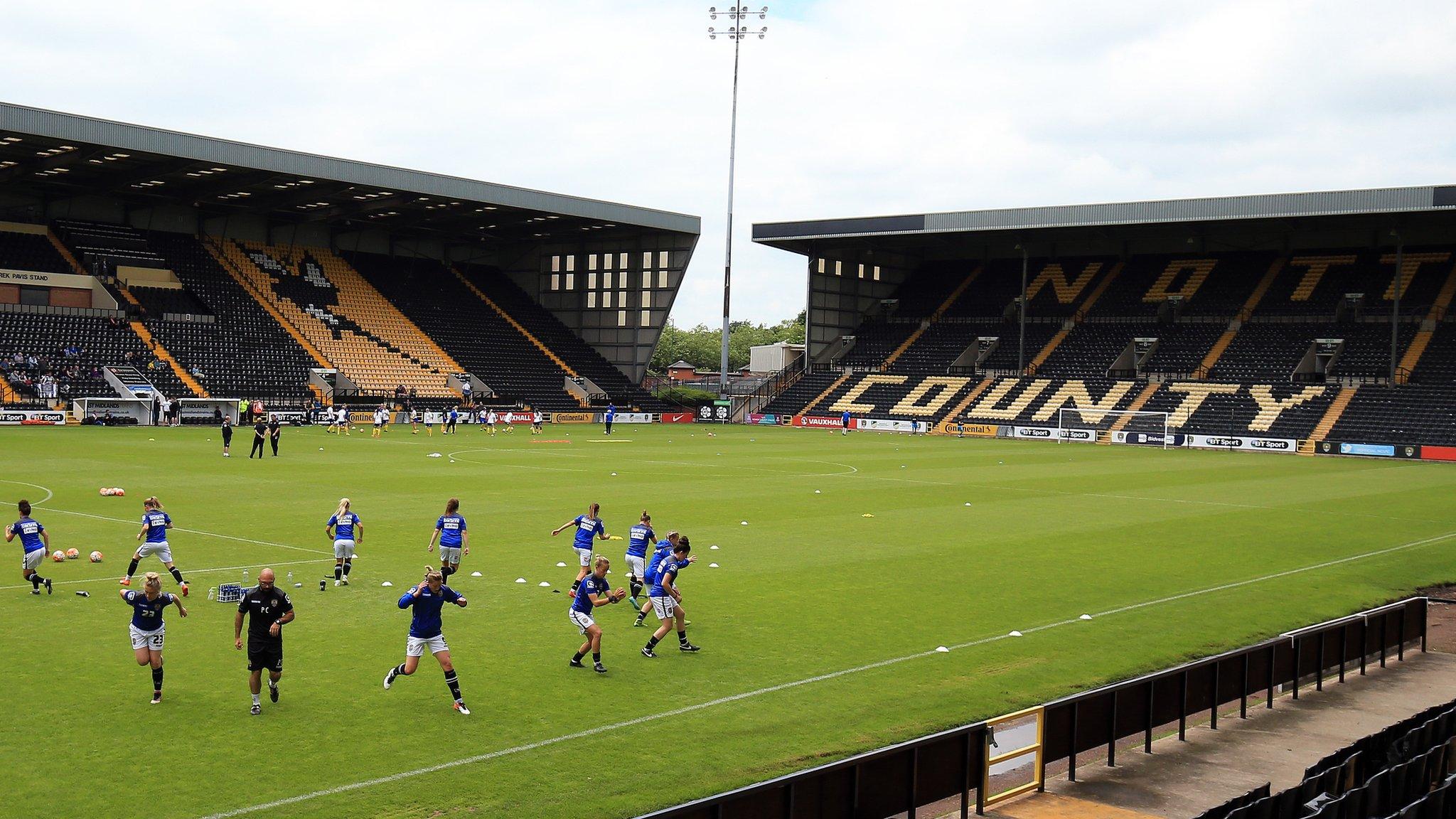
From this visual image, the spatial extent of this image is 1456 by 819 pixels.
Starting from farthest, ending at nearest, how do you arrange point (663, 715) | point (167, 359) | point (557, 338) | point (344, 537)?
point (557, 338) → point (167, 359) → point (344, 537) → point (663, 715)

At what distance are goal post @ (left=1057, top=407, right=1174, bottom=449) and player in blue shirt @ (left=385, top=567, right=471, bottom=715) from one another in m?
59.7

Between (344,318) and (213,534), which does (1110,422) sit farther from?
(213,534)

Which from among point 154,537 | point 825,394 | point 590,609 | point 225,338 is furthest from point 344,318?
point 590,609

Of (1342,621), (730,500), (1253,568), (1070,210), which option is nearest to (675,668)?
(1342,621)

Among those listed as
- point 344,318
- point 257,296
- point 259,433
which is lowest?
point 259,433

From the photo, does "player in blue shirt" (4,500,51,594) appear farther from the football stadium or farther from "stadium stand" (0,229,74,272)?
"stadium stand" (0,229,74,272)

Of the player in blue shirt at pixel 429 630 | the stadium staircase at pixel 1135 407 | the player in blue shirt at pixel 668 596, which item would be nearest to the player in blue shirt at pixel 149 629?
the player in blue shirt at pixel 429 630

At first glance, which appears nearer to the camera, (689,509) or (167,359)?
(689,509)

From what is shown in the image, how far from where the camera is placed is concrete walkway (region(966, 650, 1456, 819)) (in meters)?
10.5

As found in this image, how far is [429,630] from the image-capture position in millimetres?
12383

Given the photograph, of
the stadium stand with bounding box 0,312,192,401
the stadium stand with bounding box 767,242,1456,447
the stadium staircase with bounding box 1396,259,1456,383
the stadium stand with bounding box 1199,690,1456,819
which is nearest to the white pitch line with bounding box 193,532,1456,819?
the stadium stand with bounding box 1199,690,1456,819

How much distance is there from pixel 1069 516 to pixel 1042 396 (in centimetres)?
4644

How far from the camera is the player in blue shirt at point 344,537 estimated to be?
18.4 metres

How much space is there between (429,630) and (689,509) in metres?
17.1
